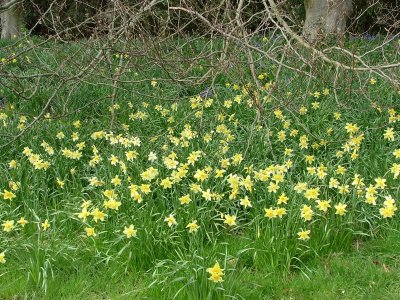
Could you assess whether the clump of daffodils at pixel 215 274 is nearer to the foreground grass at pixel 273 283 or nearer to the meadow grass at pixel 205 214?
the meadow grass at pixel 205 214

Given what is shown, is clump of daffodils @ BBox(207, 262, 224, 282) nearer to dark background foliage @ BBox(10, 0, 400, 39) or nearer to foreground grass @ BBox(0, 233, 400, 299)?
foreground grass @ BBox(0, 233, 400, 299)

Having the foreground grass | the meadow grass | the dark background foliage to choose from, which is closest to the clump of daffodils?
the meadow grass

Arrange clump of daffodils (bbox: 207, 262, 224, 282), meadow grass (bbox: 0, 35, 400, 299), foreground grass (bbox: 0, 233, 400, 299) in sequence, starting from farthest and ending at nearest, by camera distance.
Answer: meadow grass (bbox: 0, 35, 400, 299)
foreground grass (bbox: 0, 233, 400, 299)
clump of daffodils (bbox: 207, 262, 224, 282)

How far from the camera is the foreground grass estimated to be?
2.87m

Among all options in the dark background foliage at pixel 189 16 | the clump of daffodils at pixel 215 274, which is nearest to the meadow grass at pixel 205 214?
the clump of daffodils at pixel 215 274

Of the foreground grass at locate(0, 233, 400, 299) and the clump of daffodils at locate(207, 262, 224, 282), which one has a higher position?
the clump of daffodils at locate(207, 262, 224, 282)

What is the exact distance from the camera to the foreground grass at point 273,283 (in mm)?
2873

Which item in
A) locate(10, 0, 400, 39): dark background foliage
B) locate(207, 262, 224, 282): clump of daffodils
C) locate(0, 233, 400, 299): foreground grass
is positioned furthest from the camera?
locate(10, 0, 400, 39): dark background foliage

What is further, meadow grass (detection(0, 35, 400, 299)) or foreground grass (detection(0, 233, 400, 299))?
meadow grass (detection(0, 35, 400, 299))

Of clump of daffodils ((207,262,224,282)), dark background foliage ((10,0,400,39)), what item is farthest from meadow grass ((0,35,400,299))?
dark background foliage ((10,0,400,39))

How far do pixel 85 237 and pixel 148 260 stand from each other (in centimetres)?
48

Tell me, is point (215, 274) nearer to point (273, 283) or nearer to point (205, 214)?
point (273, 283)

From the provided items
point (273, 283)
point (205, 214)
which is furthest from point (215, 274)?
point (205, 214)

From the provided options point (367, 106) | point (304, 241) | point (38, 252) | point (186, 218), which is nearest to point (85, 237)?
point (38, 252)
